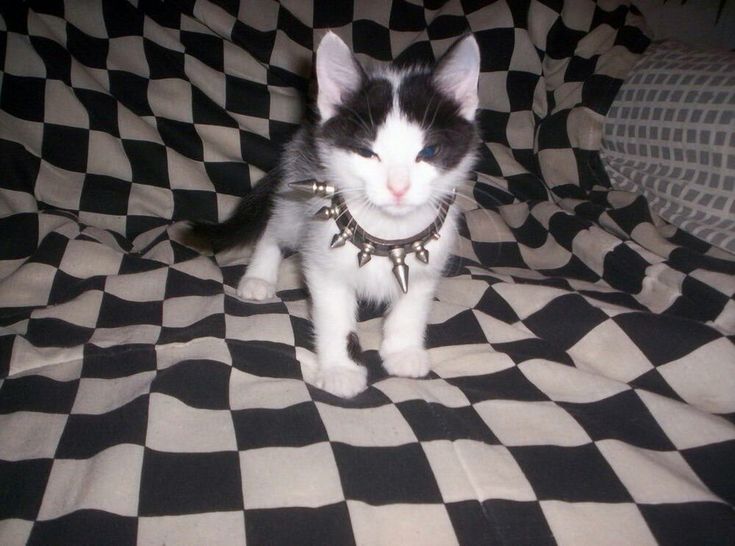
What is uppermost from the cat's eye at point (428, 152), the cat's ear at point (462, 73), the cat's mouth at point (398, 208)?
the cat's ear at point (462, 73)

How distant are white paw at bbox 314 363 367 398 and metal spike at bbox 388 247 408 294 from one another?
20 cm

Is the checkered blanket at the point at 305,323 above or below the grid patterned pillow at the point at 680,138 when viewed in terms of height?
below

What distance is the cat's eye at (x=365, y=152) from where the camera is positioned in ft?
3.08

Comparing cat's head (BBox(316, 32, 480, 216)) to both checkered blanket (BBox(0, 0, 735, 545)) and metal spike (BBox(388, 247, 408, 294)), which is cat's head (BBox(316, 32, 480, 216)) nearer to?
metal spike (BBox(388, 247, 408, 294))

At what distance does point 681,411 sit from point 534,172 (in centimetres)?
111

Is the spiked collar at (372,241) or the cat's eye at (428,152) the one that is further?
the spiked collar at (372,241)

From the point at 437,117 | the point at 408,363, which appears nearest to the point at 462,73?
the point at 437,117

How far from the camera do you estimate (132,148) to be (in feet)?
5.23

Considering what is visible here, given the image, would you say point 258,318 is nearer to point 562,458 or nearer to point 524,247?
point 562,458

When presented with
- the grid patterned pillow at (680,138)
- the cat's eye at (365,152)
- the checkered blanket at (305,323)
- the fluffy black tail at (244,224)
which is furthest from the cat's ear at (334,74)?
the grid patterned pillow at (680,138)

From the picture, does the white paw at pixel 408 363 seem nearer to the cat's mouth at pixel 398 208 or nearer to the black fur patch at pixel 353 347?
the black fur patch at pixel 353 347

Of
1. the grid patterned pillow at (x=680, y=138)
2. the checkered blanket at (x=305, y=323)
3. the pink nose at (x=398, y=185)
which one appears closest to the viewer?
the checkered blanket at (x=305, y=323)

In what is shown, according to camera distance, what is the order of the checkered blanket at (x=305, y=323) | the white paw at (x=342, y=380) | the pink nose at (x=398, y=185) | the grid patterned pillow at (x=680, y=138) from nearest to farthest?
1. the checkered blanket at (x=305, y=323)
2. the pink nose at (x=398, y=185)
3. the white paw at (x=342, y=380)
4. the grid patterned pillow at (x=680, y=138)

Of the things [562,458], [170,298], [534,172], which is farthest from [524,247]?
[170,298]
